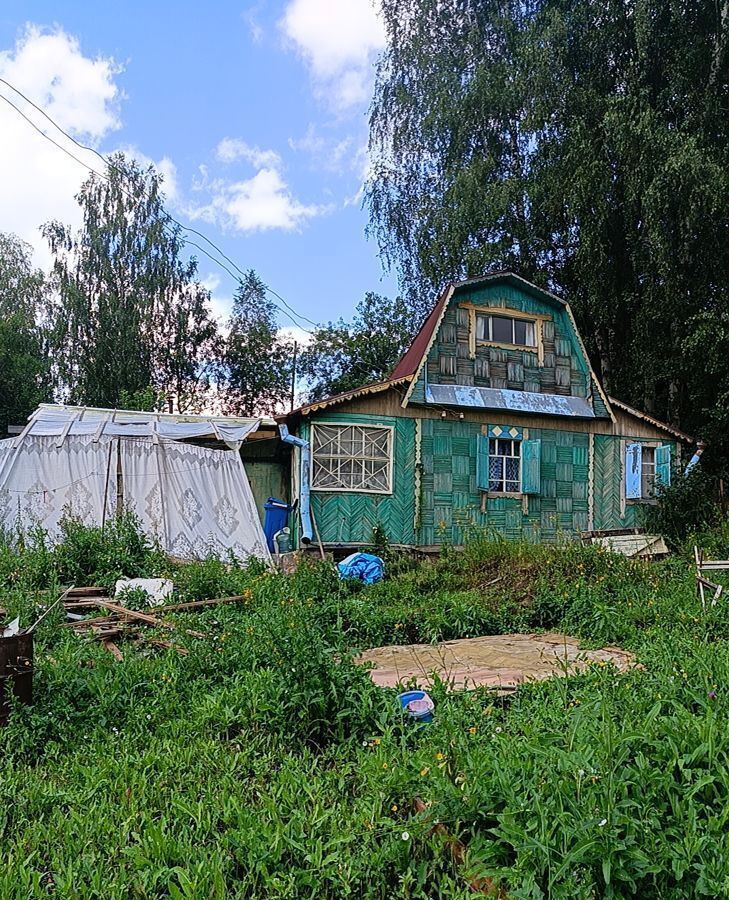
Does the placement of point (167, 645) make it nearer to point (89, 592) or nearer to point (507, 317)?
point (89, 592)

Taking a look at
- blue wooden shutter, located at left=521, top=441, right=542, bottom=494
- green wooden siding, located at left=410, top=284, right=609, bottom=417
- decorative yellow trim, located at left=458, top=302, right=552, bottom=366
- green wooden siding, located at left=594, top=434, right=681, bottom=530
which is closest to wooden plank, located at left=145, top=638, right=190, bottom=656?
green wooden siding, located at left=410, top=284, right=609, bottom=417

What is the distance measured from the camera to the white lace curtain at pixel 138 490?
998 centimetres

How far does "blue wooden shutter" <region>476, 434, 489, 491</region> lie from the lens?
38.7 feet

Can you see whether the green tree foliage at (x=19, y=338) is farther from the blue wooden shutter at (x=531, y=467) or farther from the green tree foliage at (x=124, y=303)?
the blue wooden shutter at (x=531, y=467)

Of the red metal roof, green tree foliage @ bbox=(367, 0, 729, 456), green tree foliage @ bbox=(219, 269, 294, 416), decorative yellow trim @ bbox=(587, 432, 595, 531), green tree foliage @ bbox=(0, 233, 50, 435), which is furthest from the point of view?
green tree foliage @ bbox=(219, 269, 294, 416)

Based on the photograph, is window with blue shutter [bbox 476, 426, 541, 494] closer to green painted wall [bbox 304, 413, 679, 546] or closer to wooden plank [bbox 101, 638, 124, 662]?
green painted wall [bbox 304, 413, 679, 546]

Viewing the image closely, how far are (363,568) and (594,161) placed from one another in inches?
441

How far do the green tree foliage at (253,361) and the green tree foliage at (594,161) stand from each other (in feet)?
31.0

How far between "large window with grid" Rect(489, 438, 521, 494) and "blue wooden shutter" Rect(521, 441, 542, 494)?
11 centimetres

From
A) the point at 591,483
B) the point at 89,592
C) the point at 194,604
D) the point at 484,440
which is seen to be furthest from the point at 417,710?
the point at 591,483

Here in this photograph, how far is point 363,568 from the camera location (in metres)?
9.15

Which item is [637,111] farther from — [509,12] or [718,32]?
[509,12]

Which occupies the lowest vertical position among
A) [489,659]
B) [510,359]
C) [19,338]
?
[489,659]

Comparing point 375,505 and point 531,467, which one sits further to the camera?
point 531,467
